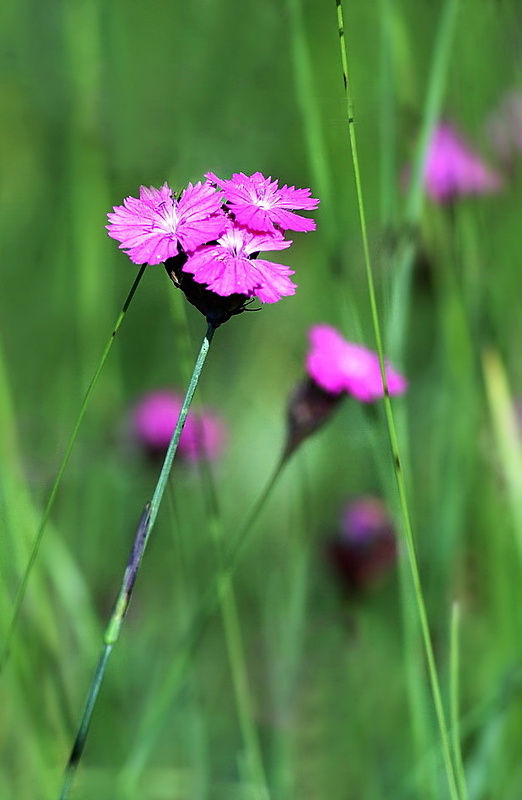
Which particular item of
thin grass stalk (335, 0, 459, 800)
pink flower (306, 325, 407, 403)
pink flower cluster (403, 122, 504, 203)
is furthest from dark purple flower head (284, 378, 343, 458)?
pink flower cluster (403, 122, 504, 203)

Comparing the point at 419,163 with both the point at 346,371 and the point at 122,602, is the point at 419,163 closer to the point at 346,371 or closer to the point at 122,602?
the point at 346,371

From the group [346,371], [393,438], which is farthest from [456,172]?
[393,438]

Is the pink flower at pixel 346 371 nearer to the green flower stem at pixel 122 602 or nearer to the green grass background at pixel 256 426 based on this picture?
the green grass background at pixel 256 426

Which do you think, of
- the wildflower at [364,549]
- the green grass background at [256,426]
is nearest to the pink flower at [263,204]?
Result: the green grass background at [256,426]

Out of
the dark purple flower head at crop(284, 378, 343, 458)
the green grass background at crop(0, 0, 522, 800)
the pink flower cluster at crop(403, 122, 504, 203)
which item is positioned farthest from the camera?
the pink flower cluster at crop(403, 122, 504, 203)

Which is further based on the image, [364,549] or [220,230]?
[364,549]

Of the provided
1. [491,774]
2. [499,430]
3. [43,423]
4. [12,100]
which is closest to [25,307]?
[43,423]

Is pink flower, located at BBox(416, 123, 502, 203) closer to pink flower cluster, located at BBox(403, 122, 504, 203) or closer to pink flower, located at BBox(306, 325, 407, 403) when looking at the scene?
pink flower cluster, located at BBox(403, 122, 504, 203)
